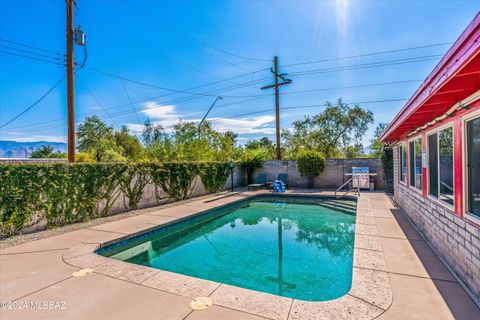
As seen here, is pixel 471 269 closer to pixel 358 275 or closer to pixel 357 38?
pixel 358 275

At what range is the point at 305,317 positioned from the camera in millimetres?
2350

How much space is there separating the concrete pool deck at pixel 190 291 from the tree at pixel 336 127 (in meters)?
14.9

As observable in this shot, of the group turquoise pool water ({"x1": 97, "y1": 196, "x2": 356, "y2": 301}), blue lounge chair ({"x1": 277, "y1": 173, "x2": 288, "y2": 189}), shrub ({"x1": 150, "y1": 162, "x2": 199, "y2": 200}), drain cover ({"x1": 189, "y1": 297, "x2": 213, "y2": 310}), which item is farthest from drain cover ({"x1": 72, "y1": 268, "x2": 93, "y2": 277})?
blue lounge chair ({"x1": 277, "y1": 173, "x2": 288, "y2": 189})

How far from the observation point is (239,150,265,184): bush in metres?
15.2

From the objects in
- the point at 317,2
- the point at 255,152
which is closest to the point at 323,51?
the point at 317,2

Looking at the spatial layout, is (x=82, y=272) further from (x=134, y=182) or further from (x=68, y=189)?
(x=134, y=182)

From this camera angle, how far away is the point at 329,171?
13.5 meters

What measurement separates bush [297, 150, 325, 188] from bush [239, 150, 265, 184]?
8.75ft

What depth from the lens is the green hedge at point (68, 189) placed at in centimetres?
531

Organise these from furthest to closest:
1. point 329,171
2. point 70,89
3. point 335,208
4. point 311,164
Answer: point 329,171, point 311,164, point 335,208, point 70,89

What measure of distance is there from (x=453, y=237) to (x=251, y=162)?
12.1m

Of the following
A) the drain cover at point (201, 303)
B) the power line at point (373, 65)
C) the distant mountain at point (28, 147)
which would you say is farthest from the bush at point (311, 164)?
the distant mountain at point (28, 147)

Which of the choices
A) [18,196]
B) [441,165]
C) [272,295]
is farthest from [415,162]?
[18,196]

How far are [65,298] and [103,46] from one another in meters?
11.5
